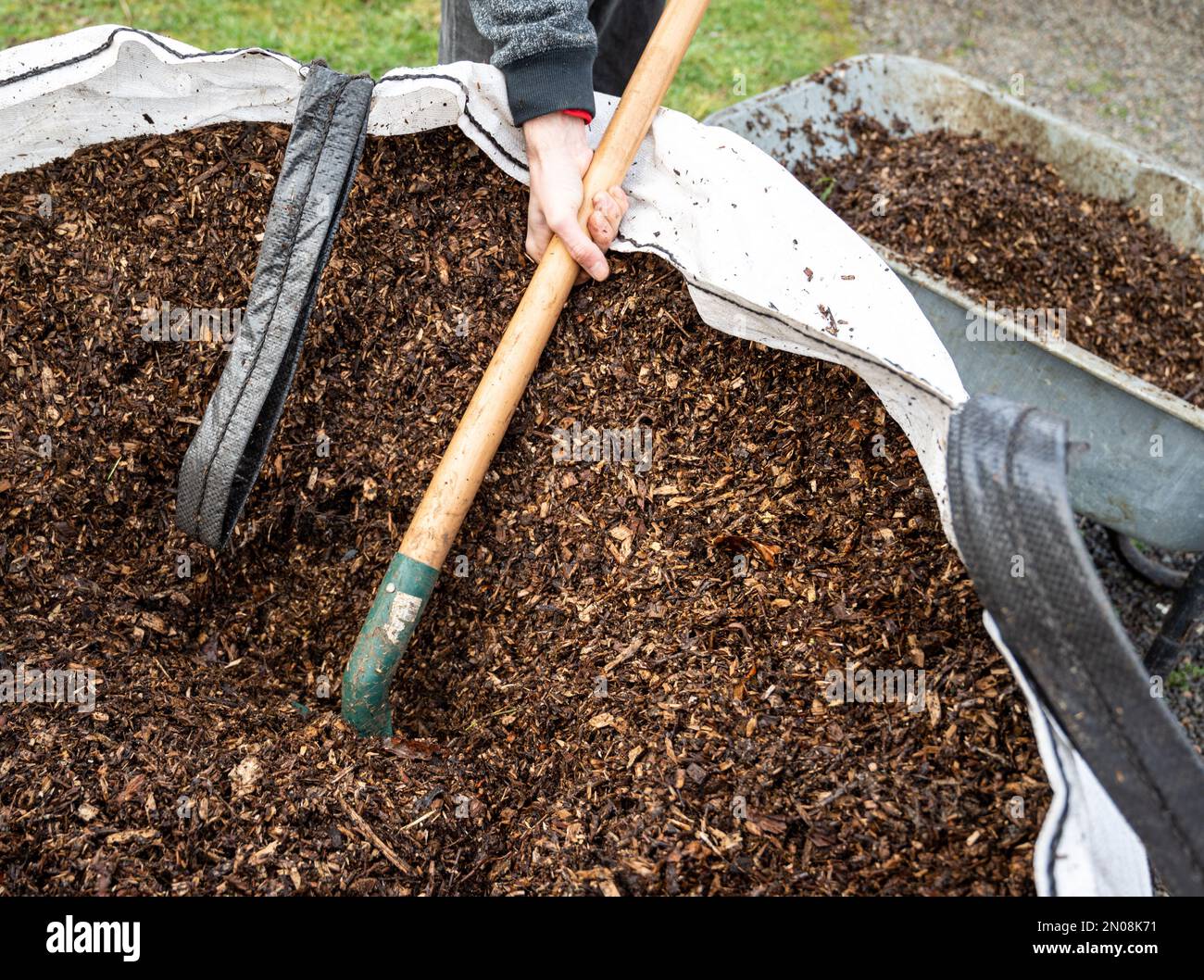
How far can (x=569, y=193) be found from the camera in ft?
6.30

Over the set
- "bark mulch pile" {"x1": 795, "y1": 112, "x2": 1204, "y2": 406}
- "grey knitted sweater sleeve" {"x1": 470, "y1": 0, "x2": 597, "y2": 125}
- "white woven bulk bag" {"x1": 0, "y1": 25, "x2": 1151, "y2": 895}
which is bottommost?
"bark mulch pile" {"x1": 795, "y1": 112, "x2": 1204, "y2": 406}

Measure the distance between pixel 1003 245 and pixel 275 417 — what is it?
2290mm

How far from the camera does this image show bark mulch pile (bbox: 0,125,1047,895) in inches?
61.4

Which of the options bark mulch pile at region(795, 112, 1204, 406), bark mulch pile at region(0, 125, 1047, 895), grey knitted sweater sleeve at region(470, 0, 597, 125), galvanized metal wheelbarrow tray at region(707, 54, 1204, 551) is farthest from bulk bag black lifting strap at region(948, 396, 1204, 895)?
bark mulch pile at region(795, 112, 1204, 406)

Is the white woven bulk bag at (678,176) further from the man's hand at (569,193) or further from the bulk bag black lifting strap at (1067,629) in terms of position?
the bulk bag black lifting strap at (1067,629)

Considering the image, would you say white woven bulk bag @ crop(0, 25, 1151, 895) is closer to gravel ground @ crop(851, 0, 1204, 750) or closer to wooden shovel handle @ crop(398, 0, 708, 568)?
wooden shovel handle @ crop(398, 0, 708, 568)

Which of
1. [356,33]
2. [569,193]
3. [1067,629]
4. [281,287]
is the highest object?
[569,193]

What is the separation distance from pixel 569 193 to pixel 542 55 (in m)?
0.30

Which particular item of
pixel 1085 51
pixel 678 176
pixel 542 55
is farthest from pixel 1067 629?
pixel 1085 51

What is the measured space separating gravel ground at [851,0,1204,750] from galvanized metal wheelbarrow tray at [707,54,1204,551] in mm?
1937

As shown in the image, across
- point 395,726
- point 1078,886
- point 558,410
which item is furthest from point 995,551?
point 395,726

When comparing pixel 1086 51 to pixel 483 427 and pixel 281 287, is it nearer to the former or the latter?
pixel 483 427

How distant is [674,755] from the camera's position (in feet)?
5.37

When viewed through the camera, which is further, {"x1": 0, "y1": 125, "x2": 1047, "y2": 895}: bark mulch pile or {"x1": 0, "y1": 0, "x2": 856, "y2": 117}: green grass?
{"x1": 0, "y1": 0, "x2": 856, "y2": 117}: green grass
